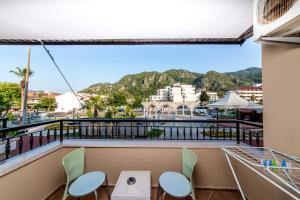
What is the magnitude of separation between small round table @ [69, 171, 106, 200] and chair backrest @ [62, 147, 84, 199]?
92mm

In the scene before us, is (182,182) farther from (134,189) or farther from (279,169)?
(279,169)

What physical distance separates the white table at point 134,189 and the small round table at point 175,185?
0.20m

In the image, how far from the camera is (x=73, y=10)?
203 cm

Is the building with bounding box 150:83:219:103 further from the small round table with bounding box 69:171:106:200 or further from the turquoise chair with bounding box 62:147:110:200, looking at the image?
the small round table with bounding box 69:171:106:200

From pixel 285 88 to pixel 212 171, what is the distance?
1656 mm

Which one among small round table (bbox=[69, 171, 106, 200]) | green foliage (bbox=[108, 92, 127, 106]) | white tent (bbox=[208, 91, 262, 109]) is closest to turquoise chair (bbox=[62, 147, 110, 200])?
small round table (bbox=[69, 171, 106, 200])

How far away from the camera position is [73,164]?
2.14m

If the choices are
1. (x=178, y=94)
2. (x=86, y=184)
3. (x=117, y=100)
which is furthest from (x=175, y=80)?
(x=86, y=184)

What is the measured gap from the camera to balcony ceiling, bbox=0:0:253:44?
75.1 inches

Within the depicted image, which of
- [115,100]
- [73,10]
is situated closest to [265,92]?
[73,10]

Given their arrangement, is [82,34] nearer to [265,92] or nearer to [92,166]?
[92,166]

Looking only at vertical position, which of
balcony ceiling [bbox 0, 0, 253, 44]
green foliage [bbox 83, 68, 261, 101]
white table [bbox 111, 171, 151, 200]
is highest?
green foliage [bbox 83, 68, 261, 101]

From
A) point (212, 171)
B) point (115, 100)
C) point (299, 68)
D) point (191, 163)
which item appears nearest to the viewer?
point (299, 68)

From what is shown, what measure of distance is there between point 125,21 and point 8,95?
2617 cm
